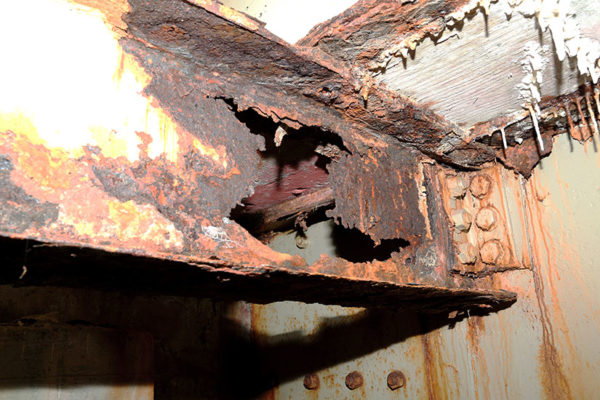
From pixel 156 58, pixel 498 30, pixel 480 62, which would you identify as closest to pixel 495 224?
pixel 480 62

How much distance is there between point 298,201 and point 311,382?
122cm

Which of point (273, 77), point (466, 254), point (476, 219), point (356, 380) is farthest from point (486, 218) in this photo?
point (273, 77)

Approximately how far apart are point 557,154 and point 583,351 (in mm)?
882

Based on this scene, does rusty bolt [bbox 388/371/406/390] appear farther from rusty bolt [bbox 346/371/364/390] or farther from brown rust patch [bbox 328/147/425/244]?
brown rust patch [bbox 328/147/425/244]

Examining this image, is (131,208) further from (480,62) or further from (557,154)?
(557,154)

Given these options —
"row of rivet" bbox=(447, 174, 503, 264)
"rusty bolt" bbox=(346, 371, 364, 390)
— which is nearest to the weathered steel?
"row of rivet" bbox=(447, 174, 503, 264)

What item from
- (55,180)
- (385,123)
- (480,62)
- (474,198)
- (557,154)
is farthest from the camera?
(474,198)

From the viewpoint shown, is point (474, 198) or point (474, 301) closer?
point (474, 301)

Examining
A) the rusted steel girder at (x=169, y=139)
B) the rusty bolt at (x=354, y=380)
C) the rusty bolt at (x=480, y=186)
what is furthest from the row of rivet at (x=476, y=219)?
the rusty bolt at (x=354, y=380)

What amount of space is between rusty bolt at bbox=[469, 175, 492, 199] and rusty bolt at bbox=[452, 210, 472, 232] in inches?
7.8

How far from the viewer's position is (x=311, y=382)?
3029 mm

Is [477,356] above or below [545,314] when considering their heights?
below

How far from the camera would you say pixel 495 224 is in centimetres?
221

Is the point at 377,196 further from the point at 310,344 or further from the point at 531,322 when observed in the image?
the point at 310,344
